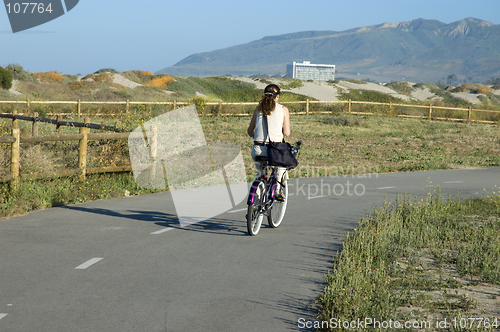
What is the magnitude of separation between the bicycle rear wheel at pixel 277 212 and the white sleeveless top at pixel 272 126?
1.15m

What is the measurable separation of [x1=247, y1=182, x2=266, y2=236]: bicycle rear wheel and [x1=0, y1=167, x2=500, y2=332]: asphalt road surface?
183 millimetres

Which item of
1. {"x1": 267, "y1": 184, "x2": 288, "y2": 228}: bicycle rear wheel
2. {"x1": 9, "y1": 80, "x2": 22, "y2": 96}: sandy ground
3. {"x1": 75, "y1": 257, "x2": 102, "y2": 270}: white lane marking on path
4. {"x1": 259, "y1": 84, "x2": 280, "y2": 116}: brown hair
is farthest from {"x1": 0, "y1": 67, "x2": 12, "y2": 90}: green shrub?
{"x1": 75, "y1": 257, "x2": 102, "y2": 270}: white lane marking on path

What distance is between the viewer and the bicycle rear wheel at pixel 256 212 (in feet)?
25.5

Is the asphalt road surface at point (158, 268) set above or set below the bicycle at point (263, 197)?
below

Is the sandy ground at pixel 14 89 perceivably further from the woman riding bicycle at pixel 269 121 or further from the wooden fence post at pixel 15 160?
the woman riding bicycle at pixel 269 121

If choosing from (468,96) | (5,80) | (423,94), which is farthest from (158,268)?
(468,96)

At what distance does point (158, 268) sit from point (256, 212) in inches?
83.1

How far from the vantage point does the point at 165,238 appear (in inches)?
316

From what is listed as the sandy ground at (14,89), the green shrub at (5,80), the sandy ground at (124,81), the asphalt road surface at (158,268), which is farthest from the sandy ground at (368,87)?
the asphalt road surface at (158,268)

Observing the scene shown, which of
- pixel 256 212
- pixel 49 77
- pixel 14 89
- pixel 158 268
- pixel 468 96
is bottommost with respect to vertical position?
pixel 158 268

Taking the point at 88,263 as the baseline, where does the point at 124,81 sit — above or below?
Answer: above

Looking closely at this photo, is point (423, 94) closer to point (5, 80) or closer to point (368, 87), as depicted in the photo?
point (368, 87)

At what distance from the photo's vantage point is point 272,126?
7.74 m

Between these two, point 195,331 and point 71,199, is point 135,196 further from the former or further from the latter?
point 195,331
